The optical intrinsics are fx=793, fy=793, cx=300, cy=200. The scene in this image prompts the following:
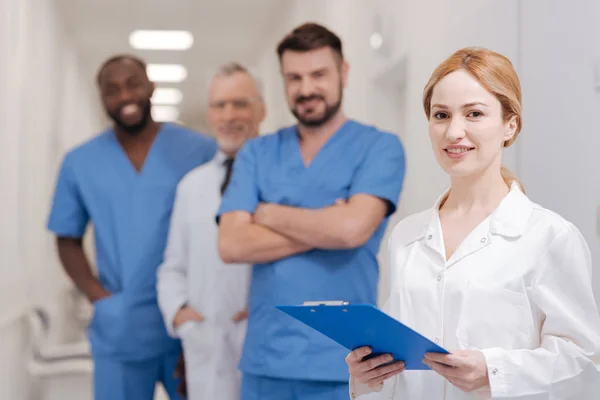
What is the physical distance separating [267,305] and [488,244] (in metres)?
0.79

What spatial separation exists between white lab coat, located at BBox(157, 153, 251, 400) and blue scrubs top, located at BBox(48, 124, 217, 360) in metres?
0.21

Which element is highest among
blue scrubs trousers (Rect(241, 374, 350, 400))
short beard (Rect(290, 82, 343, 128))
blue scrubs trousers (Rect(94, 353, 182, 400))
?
short beard (Rect(290, 82, 343, 128))

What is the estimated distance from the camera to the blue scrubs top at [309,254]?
176 centimetres

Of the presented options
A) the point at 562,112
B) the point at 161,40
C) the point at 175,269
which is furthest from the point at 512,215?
the point at 161,40

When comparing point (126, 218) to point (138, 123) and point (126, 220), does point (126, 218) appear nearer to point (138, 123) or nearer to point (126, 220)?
point (126, 220)

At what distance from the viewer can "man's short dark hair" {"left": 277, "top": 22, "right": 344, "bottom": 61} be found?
1.92 metres

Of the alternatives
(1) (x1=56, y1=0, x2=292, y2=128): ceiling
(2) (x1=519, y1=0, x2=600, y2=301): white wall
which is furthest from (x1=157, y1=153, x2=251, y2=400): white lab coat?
(1) (x1=56, y1=0, x2=292, y2=128): ceiling

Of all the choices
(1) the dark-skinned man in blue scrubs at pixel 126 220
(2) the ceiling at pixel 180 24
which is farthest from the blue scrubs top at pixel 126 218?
(2) the ceiling at pixel 180 24

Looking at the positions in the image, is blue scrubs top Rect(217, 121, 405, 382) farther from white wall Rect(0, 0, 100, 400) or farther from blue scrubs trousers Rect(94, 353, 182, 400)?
white wall Rect(0, 0, 100, 400)

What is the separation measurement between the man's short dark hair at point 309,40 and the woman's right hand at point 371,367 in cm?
97

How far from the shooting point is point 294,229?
1.73 metres

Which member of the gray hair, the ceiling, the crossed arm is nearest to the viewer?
the crossed arm

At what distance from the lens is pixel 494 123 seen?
44.6 inches

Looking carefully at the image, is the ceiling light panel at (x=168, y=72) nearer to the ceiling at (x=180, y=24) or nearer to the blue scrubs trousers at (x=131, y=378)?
the ceiling at (x=180, y=24)
